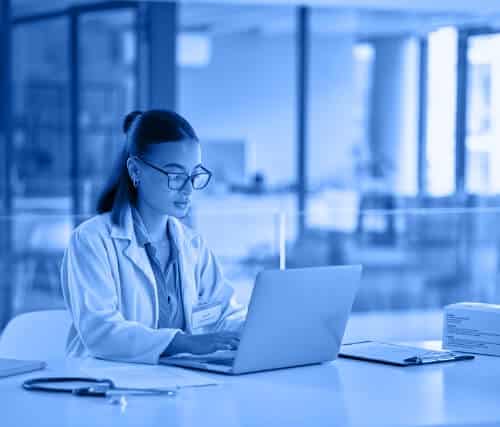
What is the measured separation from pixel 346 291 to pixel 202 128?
207 inches

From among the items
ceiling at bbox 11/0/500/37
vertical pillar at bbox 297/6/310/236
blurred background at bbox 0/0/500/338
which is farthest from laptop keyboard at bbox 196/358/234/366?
vertical pillar at bbox 297/6/310/236

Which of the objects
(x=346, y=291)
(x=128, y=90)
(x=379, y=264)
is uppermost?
(x=128, y=90)

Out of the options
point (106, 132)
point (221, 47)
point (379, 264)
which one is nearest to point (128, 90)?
point (106, 132)

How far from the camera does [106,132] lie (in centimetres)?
690

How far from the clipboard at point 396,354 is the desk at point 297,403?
0.09 metres

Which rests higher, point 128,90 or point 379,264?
point 128,90

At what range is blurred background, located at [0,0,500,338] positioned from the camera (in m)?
6.26

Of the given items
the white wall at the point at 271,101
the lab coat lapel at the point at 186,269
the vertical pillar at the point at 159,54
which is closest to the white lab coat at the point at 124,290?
the lab coat lapel at the point at 186,269

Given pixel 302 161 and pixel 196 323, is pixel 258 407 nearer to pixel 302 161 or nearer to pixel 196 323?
pixel 196 323

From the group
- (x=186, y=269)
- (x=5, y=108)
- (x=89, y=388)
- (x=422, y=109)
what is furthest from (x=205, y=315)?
(x=422, y=109)

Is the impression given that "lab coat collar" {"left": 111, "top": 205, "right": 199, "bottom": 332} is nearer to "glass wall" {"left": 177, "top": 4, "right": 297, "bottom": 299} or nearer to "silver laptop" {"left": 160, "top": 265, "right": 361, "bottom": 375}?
"silver laptop" {"left": 160, "top": 265, "right": 361, "bottom": 375}

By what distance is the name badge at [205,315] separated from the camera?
2.60 meters

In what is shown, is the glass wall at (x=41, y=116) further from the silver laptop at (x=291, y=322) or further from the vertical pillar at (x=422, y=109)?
the silver laptop at (x=291, y=322)

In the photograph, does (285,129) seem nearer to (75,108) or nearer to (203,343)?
(75,108)
